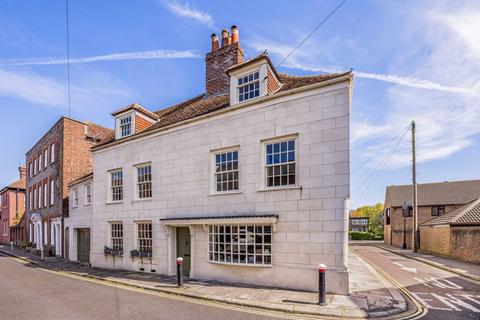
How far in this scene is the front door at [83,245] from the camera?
61.3 ft

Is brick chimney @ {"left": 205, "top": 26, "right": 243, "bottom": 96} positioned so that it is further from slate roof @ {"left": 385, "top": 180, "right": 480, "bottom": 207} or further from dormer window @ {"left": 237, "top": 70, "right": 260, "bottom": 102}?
slate roof @ {"left": 385, "top": 180, "right": 480, "bottom": 207}

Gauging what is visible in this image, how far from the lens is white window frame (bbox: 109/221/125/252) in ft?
49.7

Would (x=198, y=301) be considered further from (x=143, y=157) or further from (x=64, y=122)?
(x=64, y=122)

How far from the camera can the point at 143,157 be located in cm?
1461

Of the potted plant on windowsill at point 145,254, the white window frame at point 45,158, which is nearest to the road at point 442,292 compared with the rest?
the potted plant on windowsill at point 145,254

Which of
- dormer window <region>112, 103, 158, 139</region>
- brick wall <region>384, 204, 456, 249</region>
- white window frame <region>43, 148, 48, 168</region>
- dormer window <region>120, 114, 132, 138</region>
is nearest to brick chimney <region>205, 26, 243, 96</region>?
dormer window <region>112, 103, 158, 139</region>

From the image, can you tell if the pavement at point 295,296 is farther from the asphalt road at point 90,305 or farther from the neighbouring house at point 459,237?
the neighbouring house at point 459,237

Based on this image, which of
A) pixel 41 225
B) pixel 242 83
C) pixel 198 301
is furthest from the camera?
pixel 41 225

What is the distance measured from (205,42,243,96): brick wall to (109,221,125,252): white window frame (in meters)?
8.58

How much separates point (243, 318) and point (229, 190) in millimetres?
5167

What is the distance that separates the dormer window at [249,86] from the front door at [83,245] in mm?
14100

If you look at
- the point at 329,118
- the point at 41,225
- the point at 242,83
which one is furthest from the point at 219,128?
the point at 41,225

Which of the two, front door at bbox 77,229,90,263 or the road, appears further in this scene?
front door at bbox 77,229,90,263

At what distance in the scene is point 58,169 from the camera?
Answer: 22828mm
